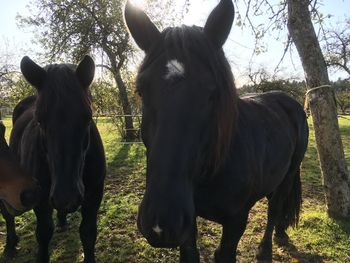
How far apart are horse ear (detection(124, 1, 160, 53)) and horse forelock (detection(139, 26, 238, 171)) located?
0.21ft

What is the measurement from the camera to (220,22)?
67.2 inches

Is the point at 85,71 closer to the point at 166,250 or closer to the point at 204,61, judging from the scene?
the point at 204,61

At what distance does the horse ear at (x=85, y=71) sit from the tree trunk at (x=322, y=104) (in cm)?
304

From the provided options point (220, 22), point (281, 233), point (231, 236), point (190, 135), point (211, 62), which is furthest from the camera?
point (281, 233)

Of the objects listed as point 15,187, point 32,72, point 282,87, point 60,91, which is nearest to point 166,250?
point 15,187

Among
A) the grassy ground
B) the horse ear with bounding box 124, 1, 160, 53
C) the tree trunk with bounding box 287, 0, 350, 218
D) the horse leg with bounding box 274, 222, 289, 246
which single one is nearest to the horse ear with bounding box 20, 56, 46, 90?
the horse ear with bounding box 124, 1, 160, 53

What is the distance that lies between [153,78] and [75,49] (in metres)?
13.3

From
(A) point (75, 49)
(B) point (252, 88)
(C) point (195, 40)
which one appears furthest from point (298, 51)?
(B) point (252, 88)

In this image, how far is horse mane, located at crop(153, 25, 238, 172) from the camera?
1.53 meters

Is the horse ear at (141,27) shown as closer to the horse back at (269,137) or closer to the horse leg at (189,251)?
the horse back at (269,137)

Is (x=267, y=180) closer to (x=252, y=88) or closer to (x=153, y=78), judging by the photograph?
(x=153, y=78)

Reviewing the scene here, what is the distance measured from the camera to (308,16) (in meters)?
4.36

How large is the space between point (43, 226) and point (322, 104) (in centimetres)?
381

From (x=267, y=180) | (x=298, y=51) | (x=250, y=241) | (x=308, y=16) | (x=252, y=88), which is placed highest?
(x=252, y=88)
